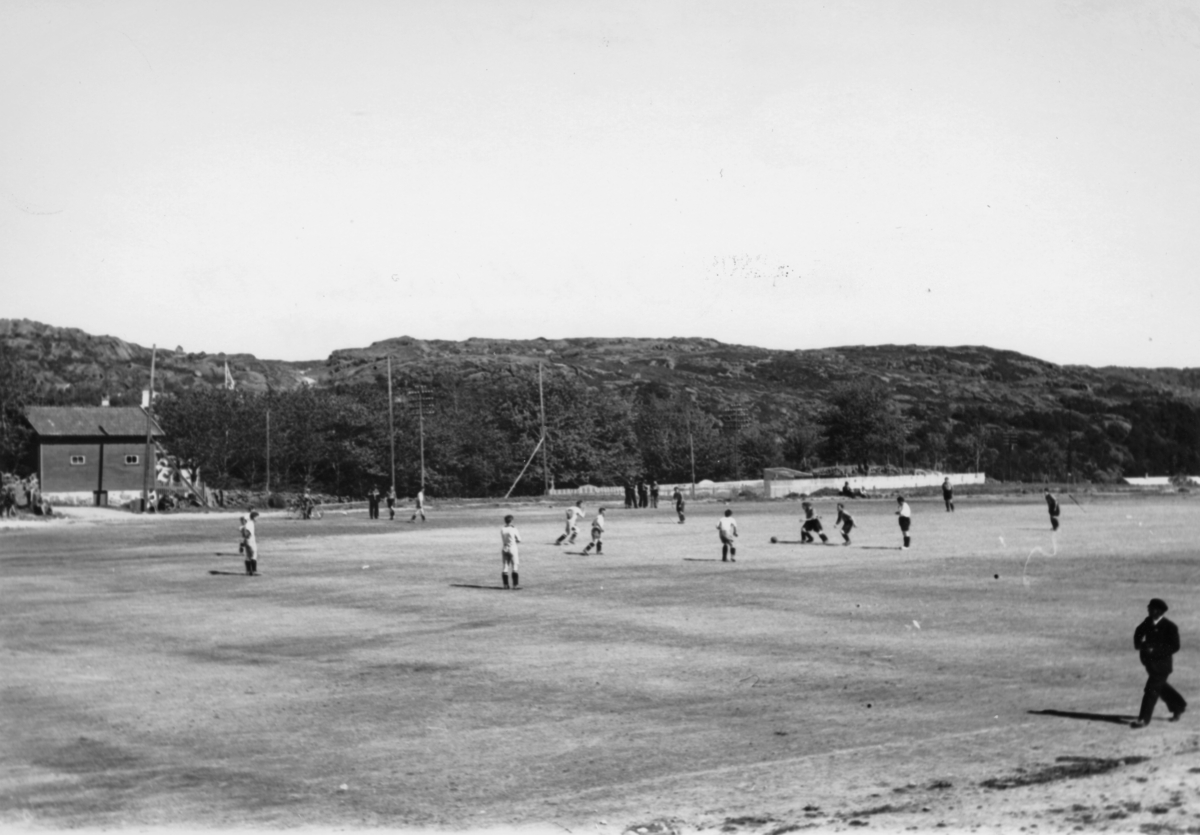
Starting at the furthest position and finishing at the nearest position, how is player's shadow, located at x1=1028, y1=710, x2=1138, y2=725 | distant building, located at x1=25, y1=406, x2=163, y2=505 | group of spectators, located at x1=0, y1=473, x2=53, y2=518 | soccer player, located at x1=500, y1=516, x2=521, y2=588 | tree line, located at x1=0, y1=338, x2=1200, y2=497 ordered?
tree line, located at x1=0, y1=338, x2=1200, y2=497 → distant building, located at x1=25, y1=406, x2=163, y2=505 → group of spectators, located at x1=0, y1=473, x2=53, y2=518 → soccer player, located at x1=500, y1=516, x2=521, y2=588 → player's shadow, located at x1=1028, y1=710, x2=1138, y2=725

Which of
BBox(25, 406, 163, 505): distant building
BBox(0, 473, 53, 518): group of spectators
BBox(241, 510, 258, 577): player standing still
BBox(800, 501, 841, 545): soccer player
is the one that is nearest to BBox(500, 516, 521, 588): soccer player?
BBox(241, 510, 258, 577): player standing still

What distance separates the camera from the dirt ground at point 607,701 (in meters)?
10.1

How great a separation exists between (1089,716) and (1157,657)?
1.10 meters

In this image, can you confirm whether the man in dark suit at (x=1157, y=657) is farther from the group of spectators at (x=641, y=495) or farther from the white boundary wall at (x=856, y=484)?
the white boundary wall at (x=856, y=484)

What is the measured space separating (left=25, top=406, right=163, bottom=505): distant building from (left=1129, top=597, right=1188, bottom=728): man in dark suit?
88.9 meters

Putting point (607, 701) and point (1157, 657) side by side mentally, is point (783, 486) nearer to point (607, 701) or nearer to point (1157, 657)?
point (607, 701)

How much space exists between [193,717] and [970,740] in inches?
342

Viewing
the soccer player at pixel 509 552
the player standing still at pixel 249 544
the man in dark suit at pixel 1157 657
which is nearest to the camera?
the man in dark suit at pixel 1157 657

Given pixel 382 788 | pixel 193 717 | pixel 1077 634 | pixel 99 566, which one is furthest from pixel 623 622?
pixel 99 566

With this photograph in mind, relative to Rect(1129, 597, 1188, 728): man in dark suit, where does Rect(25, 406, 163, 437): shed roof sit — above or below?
above

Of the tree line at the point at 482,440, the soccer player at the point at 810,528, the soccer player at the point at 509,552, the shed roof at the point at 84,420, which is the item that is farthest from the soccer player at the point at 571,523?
the shed roof at the point at 84,420

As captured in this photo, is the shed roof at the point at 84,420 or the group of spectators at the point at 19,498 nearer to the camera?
the group of spectators at the point at 19,498

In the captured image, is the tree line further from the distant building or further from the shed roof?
the distant building

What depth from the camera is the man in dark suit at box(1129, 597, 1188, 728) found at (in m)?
12.0
